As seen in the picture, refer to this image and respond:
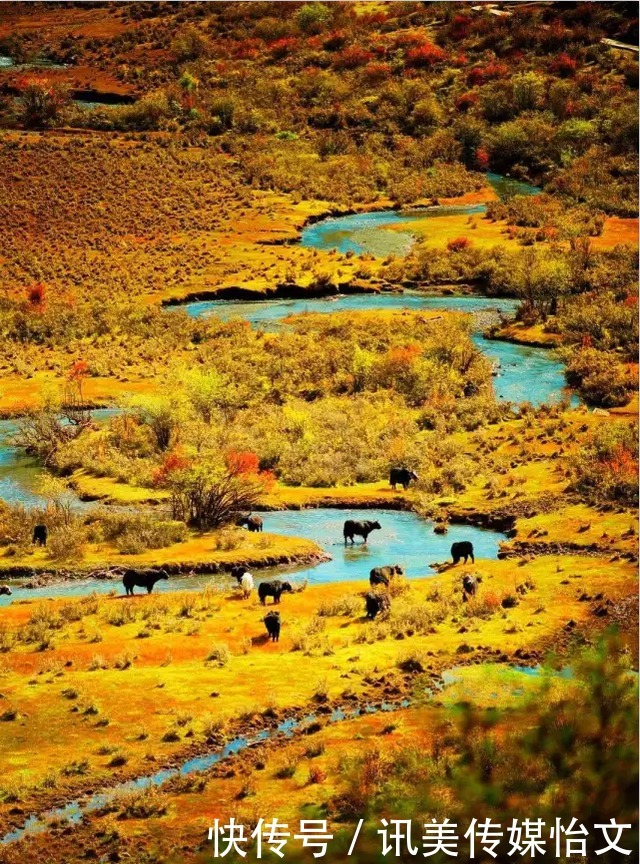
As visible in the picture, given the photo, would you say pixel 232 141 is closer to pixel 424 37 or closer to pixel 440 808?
pixel 424 37

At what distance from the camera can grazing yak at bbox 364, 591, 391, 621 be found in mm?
36281

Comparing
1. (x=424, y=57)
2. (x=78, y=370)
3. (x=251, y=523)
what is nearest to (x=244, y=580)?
(x=251, y=523)

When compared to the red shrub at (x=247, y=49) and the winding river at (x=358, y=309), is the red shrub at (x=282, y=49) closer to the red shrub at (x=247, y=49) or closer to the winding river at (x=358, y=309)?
the red shrub at (x=247, y=49)

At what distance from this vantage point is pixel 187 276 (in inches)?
3720

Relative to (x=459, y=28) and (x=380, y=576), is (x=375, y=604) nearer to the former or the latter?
(x=380, y=576)

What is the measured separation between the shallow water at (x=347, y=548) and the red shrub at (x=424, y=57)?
104984mm

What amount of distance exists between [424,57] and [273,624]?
400ft

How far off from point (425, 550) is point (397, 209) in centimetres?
7335

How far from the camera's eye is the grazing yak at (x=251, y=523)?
4700 cm

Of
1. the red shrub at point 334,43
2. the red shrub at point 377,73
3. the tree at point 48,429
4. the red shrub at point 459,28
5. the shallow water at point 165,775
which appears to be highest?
the red shrub at point 459,28

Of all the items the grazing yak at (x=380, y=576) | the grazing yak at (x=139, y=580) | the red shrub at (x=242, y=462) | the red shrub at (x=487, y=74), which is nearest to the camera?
the grazing yak at (x=380, y=576)

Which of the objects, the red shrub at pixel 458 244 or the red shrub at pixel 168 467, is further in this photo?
the red shrub at pixel 458 244

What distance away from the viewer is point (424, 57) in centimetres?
14700

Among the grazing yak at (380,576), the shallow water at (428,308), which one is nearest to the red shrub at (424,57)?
the shallow water at (428,308)
